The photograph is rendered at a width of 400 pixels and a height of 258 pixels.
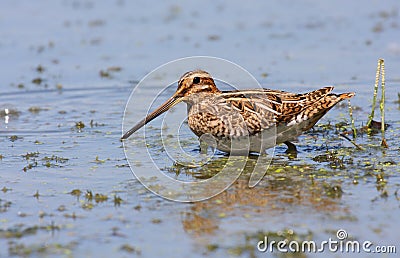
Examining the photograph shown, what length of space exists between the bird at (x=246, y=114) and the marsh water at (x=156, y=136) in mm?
253

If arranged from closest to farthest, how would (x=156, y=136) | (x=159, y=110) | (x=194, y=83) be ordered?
(x=194, y=83)
(x=159, y=110)
(x=156, y=136)

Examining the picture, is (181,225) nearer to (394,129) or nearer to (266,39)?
(394,129)

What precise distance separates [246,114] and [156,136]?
5.32 ft

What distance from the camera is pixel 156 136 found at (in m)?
9.29

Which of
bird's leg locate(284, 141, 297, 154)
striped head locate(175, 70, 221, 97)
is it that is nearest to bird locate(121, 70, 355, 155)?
striped head locate(175, 70, 221, 97)

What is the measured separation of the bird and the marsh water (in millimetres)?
253

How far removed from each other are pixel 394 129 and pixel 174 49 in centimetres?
534

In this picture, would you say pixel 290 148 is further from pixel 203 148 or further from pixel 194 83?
pixel 194 83

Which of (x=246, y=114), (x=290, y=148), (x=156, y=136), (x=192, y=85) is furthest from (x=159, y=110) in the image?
(x=290, y=148)

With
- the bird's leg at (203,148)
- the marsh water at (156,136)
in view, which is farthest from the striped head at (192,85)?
the marsh water at (156,136)

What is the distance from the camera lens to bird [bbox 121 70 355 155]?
26.3 feet

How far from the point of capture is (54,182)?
7469mm

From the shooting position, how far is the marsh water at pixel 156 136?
6.08 m

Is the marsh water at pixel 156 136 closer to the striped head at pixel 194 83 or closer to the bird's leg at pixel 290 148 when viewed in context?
the bird's leg at pixel 290 148
